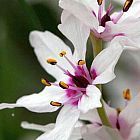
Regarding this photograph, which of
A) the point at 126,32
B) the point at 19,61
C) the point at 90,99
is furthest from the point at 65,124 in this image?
the point at 19,61

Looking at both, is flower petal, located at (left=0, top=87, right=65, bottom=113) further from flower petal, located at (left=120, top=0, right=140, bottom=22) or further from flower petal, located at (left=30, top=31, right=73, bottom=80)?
flower petal, located at (left=120, top=0, right=140, bottom=22)

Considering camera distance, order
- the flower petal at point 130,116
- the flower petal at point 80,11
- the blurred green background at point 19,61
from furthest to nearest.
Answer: the blurred green background at point 19,61 < the flower petal at point 130,116 < the flower petal at point 80,11

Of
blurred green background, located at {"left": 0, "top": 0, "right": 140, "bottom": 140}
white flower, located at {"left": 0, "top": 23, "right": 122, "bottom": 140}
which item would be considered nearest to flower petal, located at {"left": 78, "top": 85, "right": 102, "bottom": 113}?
white flower, located at {"left": 0, "top": 23, "right": 122, "bottom": 140}

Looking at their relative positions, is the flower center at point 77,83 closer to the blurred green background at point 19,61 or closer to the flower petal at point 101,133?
the flower petal at point 101,133

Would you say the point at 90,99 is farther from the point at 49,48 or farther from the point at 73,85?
the point at 49,48

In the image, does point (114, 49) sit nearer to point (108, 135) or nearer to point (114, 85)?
point (108, 135)

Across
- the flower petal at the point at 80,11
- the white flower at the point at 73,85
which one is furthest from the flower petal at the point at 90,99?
the flower petal at the point at 80,11

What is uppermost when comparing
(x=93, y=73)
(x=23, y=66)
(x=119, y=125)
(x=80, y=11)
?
(x=80, y=11)
